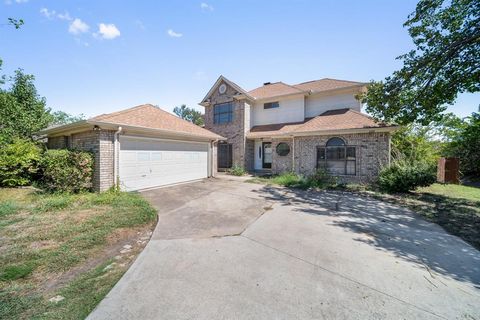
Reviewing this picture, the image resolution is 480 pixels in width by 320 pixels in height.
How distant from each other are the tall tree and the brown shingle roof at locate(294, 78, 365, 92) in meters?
4.24

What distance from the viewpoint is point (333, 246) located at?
409 centimetres

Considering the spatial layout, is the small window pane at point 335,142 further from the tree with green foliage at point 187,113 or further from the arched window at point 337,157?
the tree with green foliage at point 187,113

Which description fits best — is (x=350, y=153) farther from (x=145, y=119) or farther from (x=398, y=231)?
(x=145, y=119)

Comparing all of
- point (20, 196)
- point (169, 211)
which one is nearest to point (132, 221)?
point (169, 211)

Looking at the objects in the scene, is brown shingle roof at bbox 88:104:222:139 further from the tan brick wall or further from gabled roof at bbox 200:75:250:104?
the tan brick wall

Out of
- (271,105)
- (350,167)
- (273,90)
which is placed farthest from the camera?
(273,90)

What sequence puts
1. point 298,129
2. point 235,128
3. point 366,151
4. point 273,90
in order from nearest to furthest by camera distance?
point 366,151
point 298,129
point 235,128
point 273,90

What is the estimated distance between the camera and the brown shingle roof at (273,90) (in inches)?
627

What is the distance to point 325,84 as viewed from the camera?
15.8 metres

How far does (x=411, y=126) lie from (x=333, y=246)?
601 inches

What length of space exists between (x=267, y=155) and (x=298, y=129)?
3.99 metres

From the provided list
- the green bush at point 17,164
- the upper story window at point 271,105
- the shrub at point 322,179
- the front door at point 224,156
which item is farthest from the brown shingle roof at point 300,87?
the green bush at point 17,164

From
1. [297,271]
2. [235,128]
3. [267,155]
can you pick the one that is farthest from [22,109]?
[297,271]

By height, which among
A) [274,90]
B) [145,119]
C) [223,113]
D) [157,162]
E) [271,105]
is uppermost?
[274,90]
